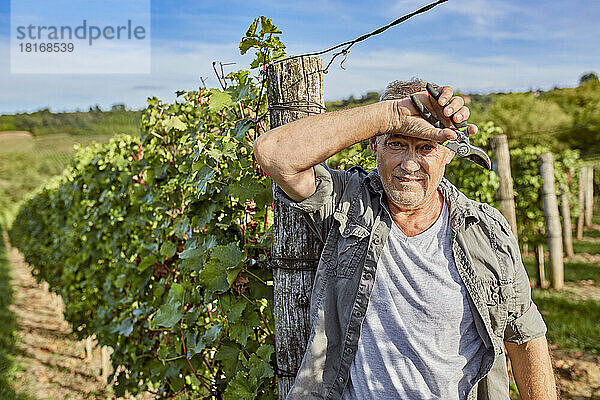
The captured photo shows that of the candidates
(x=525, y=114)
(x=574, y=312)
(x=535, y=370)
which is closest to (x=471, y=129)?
(x=535, y=370)

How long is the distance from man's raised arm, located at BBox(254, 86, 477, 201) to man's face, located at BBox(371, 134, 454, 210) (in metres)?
0.11

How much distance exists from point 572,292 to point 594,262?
4.08 metres

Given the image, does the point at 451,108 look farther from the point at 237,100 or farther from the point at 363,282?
the point at 237,100

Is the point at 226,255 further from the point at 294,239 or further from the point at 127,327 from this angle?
the point at 127,327

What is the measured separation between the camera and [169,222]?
379 centimetres

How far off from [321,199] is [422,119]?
0.43 metres

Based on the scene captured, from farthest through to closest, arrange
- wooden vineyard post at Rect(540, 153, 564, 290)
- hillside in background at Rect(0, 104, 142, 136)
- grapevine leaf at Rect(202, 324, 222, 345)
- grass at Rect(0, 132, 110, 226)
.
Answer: hillside in background at Rect(0, 104, 142, 136) → grass at Rect(0, 132, 110, 226) → wooden vineyard post at Rect(540, 153, 564, 290) → grapevine leaf at Rect(202, 324, 222, 345)

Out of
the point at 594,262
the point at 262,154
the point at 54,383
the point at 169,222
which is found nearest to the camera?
the point at 262,154

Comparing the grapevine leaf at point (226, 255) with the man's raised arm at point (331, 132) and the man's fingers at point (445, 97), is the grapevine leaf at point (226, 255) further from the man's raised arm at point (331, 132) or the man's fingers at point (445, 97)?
the man's fingers at point (445, 97)

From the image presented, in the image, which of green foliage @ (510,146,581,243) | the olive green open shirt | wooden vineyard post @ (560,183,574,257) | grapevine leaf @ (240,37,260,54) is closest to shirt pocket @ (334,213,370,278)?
the olive green open shirt

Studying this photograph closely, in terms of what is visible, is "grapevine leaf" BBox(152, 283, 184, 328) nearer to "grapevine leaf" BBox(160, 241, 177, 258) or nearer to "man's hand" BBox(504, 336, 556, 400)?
"grapevine leaf" BBox(160, 241, 177, 258)

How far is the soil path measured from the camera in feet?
21.7

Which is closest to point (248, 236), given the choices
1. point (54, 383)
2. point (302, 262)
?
point (302, 262)

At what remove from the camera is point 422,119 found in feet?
5.56
